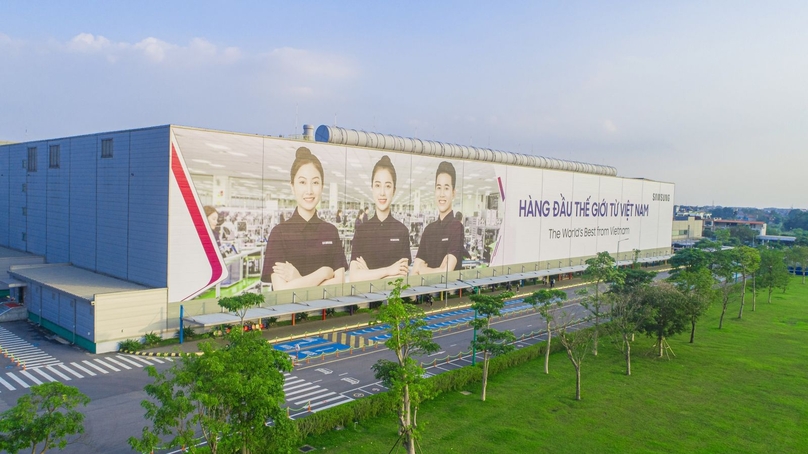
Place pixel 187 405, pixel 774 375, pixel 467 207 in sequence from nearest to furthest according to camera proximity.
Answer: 1. pixel 187 405
2. pixel 774 375
3. pixel 467 207

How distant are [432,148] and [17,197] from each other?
45018mm

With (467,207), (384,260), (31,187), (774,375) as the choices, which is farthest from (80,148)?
(774,375)

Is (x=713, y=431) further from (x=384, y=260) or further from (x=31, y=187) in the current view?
(x=31, y=187)

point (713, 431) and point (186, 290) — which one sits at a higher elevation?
point (186, 290)

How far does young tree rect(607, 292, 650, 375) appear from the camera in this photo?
3466cm

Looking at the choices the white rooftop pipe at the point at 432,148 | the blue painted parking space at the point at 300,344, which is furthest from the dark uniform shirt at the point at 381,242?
the blue painted parking space at the point at 300,344

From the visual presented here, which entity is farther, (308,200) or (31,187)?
(31,187)

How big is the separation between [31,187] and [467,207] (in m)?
45.7

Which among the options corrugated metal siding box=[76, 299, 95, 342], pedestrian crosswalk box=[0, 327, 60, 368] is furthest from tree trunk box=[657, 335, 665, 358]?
pedestrian crosswalk box=[0, 327, 60, 368]

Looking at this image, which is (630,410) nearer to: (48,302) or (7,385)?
(7,385)

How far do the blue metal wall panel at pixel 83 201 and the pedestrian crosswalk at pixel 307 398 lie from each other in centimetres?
2624

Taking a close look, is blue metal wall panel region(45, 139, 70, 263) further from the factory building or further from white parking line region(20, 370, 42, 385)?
white parking line region(20, 370, 42, 385)

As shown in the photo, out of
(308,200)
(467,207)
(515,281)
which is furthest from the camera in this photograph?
(515,281)

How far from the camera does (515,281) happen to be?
68875 mm
